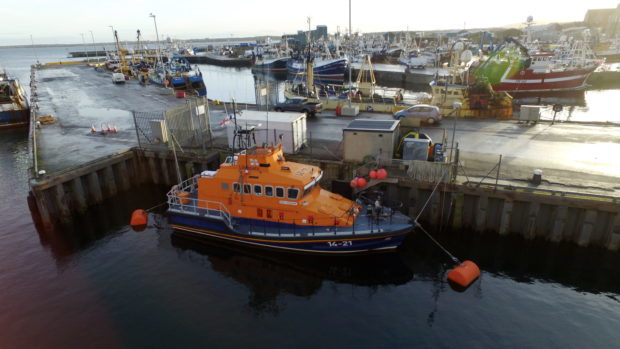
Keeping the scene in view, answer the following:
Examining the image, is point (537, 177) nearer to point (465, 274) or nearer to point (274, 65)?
point (465, 274)

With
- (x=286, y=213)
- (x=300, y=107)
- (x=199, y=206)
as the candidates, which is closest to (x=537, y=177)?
(x=286, y=213)

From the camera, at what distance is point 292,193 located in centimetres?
1399

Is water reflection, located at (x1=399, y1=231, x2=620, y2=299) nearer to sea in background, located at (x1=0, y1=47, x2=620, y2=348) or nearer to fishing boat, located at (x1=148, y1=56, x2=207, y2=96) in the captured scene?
sea in background, located at (x1=0, y1=47, x2=620, y2=348)

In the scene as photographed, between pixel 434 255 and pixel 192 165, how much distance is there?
1378cm

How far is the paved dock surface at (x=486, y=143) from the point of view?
16812 mm

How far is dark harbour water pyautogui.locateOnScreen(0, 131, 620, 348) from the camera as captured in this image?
35.8 ft

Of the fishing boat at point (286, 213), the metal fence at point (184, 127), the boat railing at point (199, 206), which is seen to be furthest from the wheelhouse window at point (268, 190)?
the metal fence at point (184, 127)

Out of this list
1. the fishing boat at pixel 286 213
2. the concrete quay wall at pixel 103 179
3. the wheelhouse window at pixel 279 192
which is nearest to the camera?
the fishing boat at pixel 286 213

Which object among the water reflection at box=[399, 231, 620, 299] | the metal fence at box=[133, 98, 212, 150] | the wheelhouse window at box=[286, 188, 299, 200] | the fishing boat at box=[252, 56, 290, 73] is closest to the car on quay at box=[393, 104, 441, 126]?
the water reflection at box=[399, 231, 620, 299]

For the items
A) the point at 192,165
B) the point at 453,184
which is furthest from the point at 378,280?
the point at 192,165

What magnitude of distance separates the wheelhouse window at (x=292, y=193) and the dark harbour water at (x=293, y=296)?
108 inches

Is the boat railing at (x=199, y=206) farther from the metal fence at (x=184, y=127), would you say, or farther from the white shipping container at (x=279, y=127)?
the metal fence at (x=184, y=127)

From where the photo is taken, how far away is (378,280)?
13.6 m

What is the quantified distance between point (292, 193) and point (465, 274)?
7.01 metres
